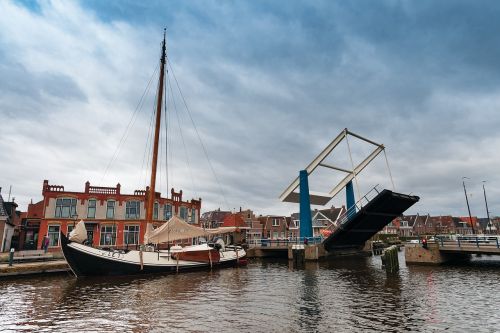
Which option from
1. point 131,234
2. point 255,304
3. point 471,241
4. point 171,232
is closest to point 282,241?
point 171,232

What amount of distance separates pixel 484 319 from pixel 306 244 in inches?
798

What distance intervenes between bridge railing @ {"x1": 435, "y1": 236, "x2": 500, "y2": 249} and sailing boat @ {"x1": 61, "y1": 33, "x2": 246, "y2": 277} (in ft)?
58.6

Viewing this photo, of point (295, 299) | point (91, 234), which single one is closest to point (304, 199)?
point (295, 299)

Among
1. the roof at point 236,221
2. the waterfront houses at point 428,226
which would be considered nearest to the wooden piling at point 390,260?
the roof at point 236,221

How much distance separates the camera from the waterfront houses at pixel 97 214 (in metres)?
31.2

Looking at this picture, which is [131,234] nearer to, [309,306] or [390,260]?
[390,260]

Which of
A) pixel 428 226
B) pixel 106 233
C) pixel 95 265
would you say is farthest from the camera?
pixel 428 226

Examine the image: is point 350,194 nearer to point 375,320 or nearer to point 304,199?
point 304,199

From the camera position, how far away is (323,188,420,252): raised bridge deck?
2514cm

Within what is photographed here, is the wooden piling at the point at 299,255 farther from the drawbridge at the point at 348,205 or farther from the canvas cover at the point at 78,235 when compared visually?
the canvas cover at the point at 78,235

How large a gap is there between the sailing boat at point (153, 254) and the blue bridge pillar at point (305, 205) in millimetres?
7430

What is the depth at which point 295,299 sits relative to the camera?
14039 mm

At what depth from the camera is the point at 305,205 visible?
3028 cm

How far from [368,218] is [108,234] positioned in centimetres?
2606
